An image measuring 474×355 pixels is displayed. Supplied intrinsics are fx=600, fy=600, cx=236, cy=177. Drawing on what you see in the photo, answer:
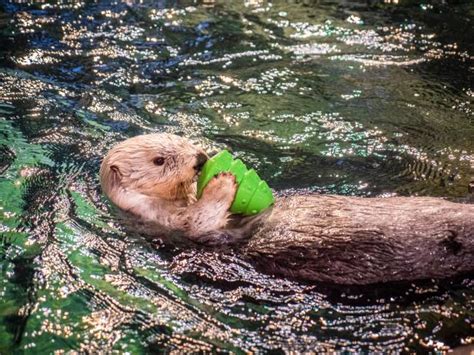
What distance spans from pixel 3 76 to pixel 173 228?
3699mm

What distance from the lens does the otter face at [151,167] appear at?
385cm

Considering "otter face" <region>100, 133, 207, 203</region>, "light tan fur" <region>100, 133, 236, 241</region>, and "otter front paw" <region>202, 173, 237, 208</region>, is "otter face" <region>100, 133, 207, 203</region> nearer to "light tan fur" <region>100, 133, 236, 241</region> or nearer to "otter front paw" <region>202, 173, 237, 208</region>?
"light tan fur" <region>100, 133, 236, 241</region>

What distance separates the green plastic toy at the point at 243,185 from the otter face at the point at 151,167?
203 millimetres

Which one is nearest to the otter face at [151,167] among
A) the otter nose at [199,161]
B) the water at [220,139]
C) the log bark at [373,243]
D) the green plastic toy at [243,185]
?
the otter nose at [199,161]

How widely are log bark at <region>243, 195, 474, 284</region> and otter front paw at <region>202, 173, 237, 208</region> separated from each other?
13.6 inches

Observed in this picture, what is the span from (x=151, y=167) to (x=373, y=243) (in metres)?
1.49

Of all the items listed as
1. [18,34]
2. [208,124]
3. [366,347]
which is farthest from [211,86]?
[366,347]

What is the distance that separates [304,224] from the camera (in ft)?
11.1

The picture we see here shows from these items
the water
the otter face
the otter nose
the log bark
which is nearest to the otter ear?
the otter face

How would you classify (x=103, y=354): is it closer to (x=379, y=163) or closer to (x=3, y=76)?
(x=379, y=163)

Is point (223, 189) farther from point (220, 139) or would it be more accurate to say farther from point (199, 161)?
point (220, 139)

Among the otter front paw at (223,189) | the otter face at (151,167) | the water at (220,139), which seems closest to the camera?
the water at (220,139)

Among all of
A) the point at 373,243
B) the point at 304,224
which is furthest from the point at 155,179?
the point at 373,243

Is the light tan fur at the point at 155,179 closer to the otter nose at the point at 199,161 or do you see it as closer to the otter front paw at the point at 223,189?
the otter nose at the point at 199,161
